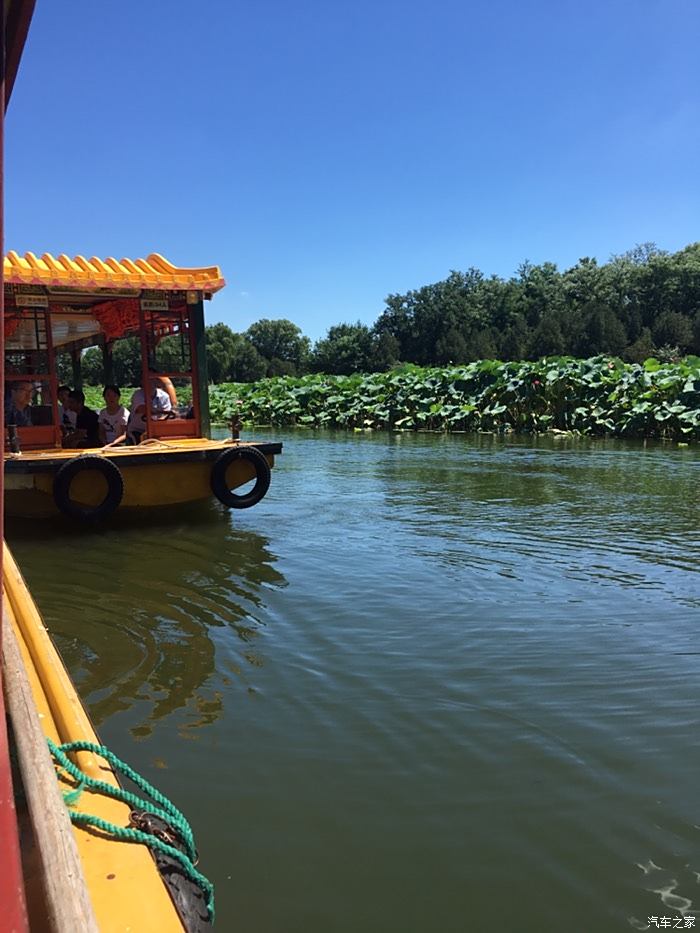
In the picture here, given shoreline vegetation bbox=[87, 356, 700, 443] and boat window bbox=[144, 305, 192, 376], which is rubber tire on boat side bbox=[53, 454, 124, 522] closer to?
boat window bbox=[144, 305, 192, 376]

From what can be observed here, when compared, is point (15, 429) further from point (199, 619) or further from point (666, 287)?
point (666, 287)

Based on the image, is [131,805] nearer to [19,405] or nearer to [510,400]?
[19,405]

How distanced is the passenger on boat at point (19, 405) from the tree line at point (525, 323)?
43.0m

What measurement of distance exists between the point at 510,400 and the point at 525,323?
39101 mm

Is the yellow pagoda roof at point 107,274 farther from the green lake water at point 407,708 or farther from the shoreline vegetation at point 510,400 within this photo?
the shoreline vegetation at point 510,400

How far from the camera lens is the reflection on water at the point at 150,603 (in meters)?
3.85

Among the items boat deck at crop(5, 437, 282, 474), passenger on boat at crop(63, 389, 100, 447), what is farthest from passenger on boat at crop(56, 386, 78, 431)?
boat deck at crop(5, 437, 282, 474)

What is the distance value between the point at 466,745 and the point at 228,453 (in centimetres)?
522

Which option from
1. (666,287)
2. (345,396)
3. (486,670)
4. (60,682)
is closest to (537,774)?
(486,670)

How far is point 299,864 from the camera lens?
2.53 m

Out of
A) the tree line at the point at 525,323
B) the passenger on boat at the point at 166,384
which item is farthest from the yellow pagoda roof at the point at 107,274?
the tree line at the point at 525,323

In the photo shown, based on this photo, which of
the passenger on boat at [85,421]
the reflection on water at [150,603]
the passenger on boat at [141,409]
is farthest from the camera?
the passenger on boat at [85,421]

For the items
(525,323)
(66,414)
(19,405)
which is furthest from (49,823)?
(525,323)

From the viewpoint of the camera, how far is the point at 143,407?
8.66 metres
